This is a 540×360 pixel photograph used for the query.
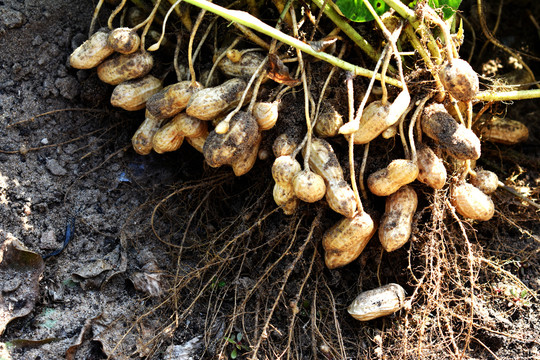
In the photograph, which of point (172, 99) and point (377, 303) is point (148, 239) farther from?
point (377, 303)

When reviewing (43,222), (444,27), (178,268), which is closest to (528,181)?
(444,27)

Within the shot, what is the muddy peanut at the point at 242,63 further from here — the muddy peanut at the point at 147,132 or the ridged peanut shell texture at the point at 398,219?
the ridged peanut shell texture at the point at 398,219

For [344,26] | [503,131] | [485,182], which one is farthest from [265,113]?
[503,131]

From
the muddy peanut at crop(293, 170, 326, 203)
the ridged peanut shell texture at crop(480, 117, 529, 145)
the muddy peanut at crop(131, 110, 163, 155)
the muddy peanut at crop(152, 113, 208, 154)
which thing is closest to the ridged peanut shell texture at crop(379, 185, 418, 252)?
the muddy peanut at crop(293, 170, 326, 203)

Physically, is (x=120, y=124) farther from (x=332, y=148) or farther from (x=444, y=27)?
(x=444, y=27)

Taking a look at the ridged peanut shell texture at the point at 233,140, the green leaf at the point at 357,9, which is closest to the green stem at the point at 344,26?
the green leaf at the point at 357,9

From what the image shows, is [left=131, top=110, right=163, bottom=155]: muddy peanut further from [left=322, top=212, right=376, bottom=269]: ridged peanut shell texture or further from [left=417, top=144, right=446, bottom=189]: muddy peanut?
[left=417, top=144, right=446, bottom=189]: muddy peanut
